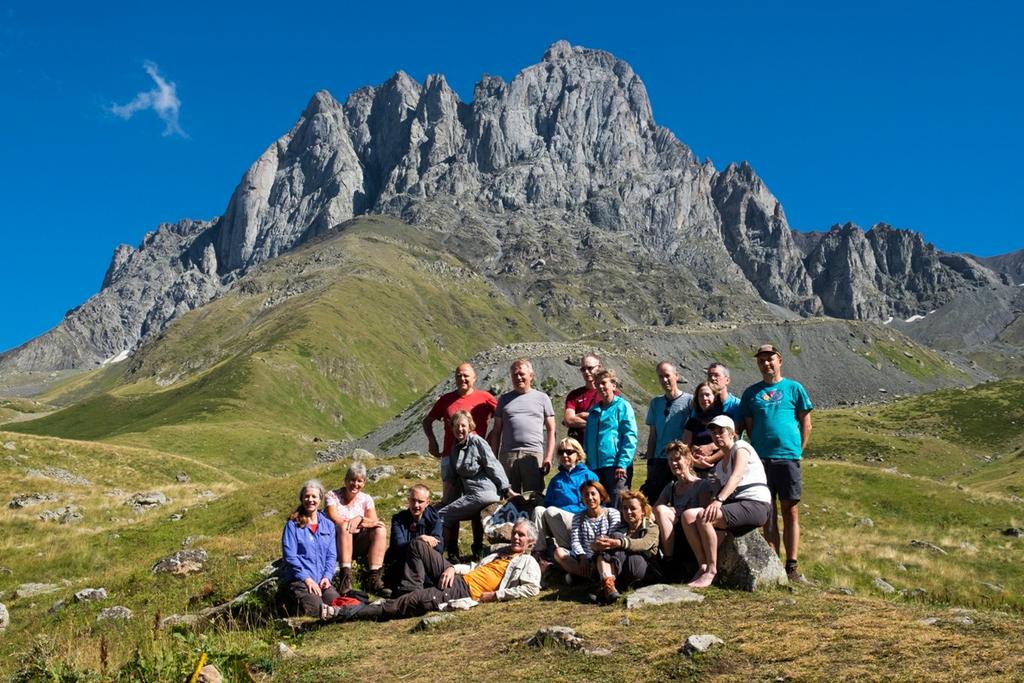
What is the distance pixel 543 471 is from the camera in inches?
634

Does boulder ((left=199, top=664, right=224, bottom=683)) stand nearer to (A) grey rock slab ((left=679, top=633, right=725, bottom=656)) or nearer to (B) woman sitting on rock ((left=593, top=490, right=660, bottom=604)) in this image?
(A) grey rock slab ((left=679, top=633, right=725, bottom=656))

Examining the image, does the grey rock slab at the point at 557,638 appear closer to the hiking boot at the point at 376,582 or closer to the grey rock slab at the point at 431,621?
the grey rock slab at the point at 431,621

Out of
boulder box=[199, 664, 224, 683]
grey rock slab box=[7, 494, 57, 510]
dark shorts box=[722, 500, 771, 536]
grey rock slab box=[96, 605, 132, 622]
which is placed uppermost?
grey rock slab box=[7, 494, 57, 510]

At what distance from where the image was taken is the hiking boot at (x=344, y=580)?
1395cm

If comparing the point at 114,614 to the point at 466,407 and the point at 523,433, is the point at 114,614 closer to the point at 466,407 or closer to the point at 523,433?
the point at 466,407

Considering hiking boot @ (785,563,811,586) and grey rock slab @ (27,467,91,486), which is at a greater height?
grey rock slab @ (27,467,91,486)

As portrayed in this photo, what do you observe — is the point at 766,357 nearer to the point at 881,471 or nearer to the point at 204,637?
the point at 204,637

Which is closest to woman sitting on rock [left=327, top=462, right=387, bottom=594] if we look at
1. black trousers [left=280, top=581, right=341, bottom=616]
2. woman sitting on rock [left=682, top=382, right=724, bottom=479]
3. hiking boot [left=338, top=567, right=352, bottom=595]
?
hiking boot [left=338, top=567, right=352, bottom=595]

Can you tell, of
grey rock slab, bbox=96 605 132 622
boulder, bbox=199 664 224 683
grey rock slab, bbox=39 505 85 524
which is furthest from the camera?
grey rock slab, bbox=39 505 85 524

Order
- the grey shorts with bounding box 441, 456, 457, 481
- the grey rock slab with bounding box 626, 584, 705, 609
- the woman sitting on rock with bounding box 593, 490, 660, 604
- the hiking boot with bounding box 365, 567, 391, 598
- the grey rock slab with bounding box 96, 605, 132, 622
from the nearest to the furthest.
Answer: the grey rock slab with bounding box 626, 584, 705, 609 < the woman sitting on rock with bounding box 593, 490, 660, 604 < the hiking boot with bounding box 365, 567, 391, 598 < the grey rock slab with bounding box 96, 605, 132, 622 < the grey shorts with bounding box 441, 456, 457, 481

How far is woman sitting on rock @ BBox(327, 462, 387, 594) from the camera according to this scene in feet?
47.0

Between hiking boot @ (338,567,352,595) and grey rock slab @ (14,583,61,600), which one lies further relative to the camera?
grey rock slab @ (14,583,61,600)

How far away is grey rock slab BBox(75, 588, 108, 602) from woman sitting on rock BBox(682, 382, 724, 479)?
1436 cm

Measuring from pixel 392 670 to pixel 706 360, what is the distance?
180051mm
